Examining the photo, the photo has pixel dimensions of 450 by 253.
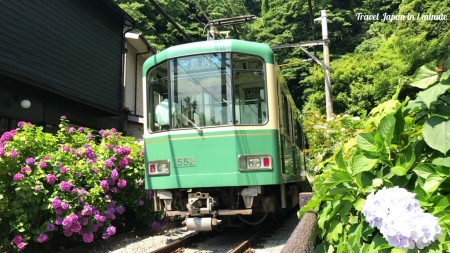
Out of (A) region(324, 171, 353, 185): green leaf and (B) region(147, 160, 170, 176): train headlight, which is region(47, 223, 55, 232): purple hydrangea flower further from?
(A) region(324, 171, 353, 185): green leaf

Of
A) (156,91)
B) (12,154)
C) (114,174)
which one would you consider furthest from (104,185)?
(156,91)

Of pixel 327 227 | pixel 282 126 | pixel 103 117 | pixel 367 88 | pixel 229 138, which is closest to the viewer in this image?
pixel 327 227

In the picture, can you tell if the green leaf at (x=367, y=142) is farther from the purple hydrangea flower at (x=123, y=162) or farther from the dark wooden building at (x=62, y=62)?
the dark wooden building at (x=62, y=62)

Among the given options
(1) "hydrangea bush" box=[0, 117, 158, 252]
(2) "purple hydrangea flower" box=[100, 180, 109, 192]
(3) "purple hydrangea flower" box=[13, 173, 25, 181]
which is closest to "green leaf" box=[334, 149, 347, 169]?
(1) "hydrangea bush" box=[0, 117, 158, 252]

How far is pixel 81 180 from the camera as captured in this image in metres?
6.04

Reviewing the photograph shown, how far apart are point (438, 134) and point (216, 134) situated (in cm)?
447

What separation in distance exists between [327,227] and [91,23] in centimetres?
1290

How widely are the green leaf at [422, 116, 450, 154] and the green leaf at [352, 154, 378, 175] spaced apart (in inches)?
10.1

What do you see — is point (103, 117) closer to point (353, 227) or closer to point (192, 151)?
point (192, 151)

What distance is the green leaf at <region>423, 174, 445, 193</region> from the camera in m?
1.56

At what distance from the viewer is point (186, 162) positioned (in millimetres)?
6000

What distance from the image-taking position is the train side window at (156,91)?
6465mm

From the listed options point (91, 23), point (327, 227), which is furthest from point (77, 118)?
point (327, 227)

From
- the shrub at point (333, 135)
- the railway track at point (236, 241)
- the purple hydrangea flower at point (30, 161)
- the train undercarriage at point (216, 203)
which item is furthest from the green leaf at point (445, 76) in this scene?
the purple hydrangea flower at point (30, 161)
